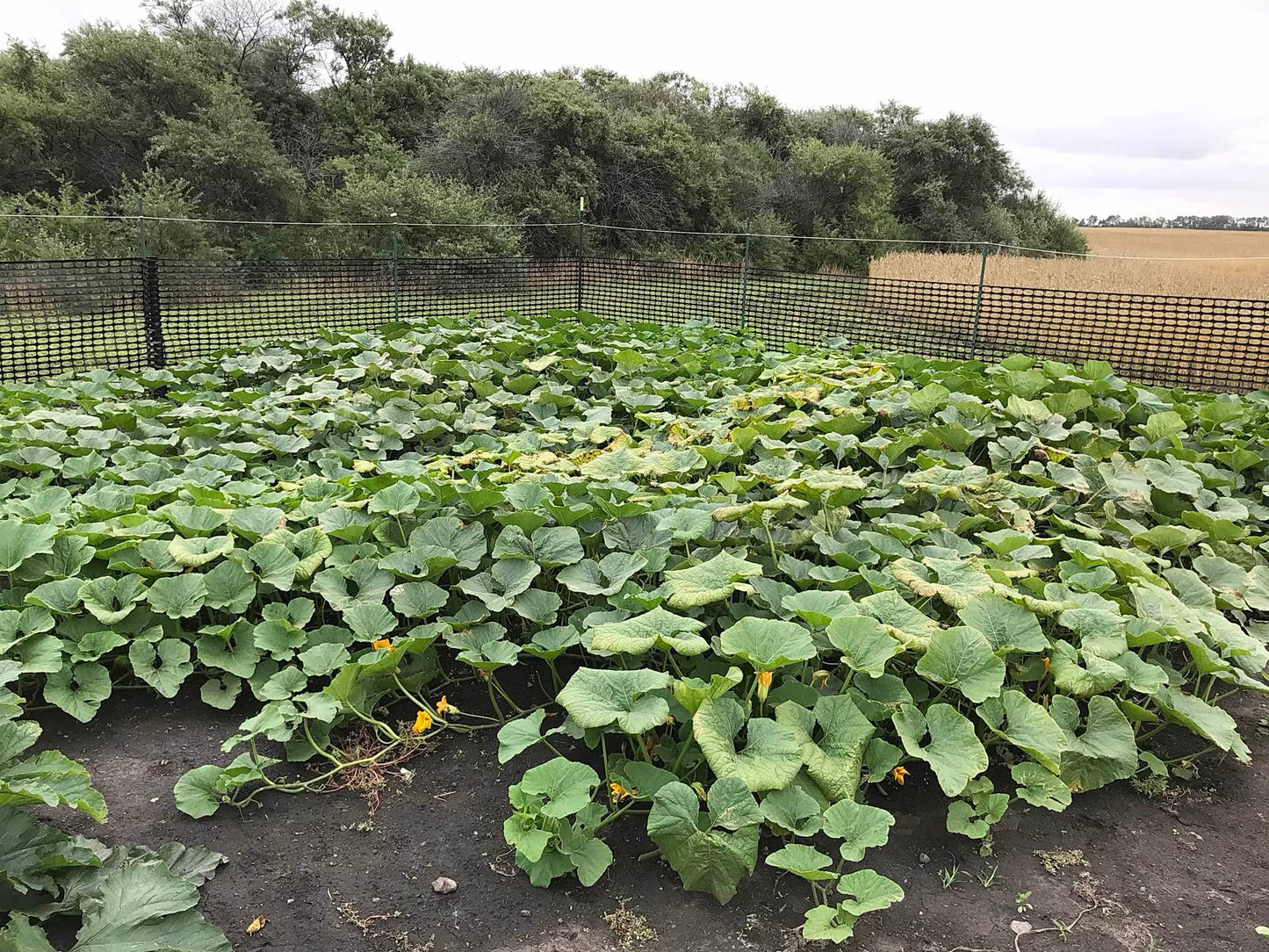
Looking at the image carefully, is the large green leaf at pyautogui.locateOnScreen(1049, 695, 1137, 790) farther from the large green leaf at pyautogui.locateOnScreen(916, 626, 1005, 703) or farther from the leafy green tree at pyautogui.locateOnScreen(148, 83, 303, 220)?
the leafy green tree at pyautogui.locateOnScreen(148, 83, 303, 220)

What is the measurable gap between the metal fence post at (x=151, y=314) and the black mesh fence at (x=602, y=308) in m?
0.01

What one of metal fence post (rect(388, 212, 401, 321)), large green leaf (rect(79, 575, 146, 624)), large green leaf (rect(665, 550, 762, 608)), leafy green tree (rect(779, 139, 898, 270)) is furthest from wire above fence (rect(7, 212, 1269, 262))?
leafy green tree (rect(779, 139, 898, 270))

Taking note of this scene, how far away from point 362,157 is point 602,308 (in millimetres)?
15641

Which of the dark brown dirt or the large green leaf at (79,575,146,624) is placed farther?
the large green leaf at (79,575,146,624)

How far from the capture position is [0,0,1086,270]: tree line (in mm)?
19172

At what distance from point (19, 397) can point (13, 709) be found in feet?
13.4

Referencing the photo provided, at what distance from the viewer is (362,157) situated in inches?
901

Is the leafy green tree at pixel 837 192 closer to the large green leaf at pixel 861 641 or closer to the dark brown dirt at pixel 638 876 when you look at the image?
the large green leaf at pixel 861 641

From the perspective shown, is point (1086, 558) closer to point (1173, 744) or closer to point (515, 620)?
point (1173, 744)

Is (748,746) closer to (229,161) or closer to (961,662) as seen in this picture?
(961,662)

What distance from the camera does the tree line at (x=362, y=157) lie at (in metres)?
19.2

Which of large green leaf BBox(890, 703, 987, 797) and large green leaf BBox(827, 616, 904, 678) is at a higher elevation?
large green leaf BBox(827, 616, 904, 678)

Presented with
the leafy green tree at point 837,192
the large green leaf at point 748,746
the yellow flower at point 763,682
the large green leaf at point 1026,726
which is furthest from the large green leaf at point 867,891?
the leafy green tree at point 837,192

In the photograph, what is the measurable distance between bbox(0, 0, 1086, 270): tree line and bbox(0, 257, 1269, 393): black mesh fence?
8.15 m
